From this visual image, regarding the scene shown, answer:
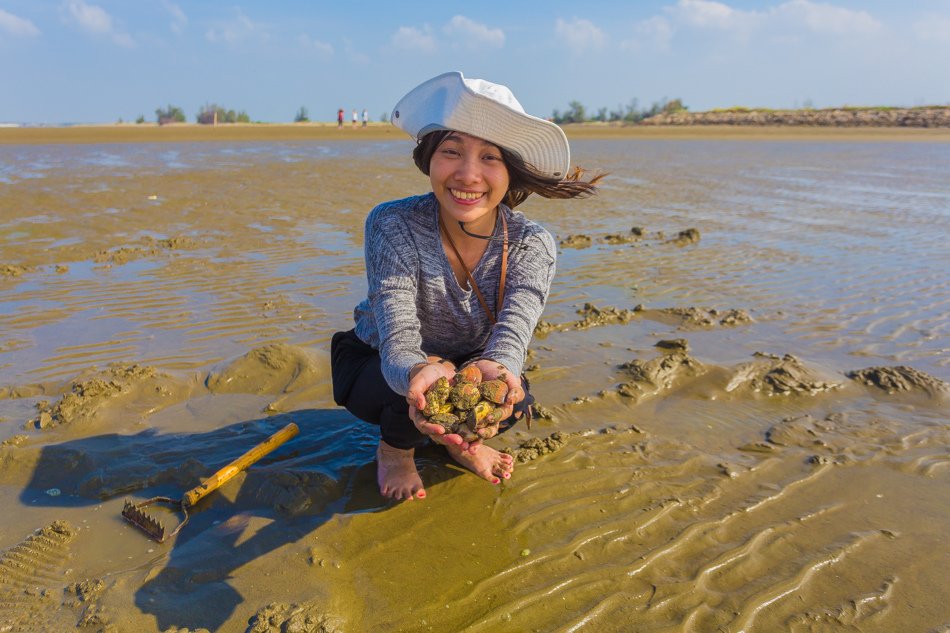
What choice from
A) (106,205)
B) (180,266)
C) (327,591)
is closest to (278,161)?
(106,205)

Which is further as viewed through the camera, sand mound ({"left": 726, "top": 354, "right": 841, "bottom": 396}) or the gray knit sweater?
sand mound ({"left": 726, "top": 354, "right": 841, "bottom": 396})

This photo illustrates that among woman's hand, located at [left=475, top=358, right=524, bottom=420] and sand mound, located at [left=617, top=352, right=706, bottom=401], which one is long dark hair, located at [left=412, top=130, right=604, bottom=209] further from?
sand mound, located at [left=617, top=352, right=706, bottom=401]

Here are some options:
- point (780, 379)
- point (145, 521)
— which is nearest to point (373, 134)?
point (780, 379)

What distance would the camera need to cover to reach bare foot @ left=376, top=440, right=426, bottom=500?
114 inches

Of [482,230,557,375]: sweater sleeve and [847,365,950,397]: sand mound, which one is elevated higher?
[482,230,557,375]: sweater sleeve

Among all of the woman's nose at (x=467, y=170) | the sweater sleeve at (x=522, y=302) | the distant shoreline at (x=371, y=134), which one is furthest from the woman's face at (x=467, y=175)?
the distant shoreline at (x=371, y=134)

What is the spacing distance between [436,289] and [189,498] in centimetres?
134

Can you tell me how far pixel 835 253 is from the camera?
7410 mm

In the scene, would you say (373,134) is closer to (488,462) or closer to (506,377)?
(488,462)

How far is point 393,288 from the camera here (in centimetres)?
272

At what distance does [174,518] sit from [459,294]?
58.9 inches

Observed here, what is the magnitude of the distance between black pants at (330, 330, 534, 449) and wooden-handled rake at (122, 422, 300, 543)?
1.43ft

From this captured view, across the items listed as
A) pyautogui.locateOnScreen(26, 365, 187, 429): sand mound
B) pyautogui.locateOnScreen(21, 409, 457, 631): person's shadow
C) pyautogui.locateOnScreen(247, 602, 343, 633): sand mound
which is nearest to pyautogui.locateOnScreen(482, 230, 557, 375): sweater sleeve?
pyautogui.locateOnScreen(21, 409, 457, 631): person's shadow

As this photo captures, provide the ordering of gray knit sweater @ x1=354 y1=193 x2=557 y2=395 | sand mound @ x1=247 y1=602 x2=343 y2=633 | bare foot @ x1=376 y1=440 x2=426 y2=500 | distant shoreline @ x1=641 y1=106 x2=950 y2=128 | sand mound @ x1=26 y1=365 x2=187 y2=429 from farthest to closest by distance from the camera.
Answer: distant shoreline @ x1=641 y1=106 x2=950 y2=128, sand mound @ x1=26 y1=365 x2=187 y2=429, bare foot @ x1=376 y1=440 x2=426 y2=500, gray knit sweater @ x1=354 y1=193 x2=557 y2=395, sand mound @ x1=247 y1=602 x2=343 y2=633
